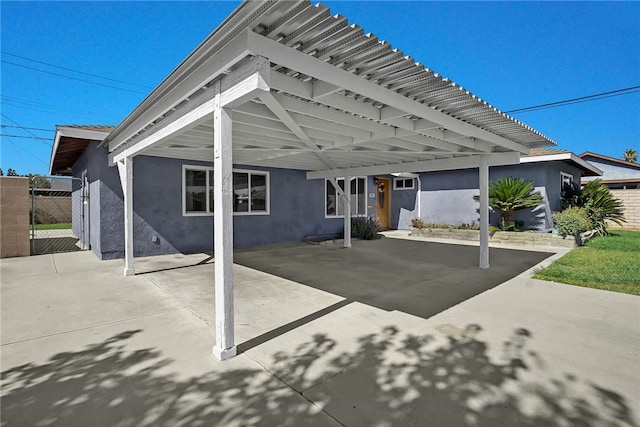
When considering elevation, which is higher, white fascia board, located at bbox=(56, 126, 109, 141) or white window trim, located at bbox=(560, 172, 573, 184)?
white fascia board, located at bbox=(56, 126, 109, 141)

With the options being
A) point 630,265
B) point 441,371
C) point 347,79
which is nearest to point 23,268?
point 347,79

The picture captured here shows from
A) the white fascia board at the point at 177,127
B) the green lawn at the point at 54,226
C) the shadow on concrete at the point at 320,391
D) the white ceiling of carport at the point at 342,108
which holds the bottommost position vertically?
the shadow on concrete at the point at 320,391

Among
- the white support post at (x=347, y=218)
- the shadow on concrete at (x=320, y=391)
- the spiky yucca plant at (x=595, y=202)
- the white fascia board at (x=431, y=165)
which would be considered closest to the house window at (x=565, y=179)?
the spiky yucca plant at (x=595, y=202)

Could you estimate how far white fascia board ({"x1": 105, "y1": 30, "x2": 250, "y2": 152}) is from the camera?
249 cm

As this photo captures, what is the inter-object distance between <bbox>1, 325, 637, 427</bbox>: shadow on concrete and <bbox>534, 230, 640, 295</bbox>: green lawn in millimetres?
3521

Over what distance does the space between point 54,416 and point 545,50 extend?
19.6 m

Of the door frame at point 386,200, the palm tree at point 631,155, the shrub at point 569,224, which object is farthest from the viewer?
the palm tree at point 631,155

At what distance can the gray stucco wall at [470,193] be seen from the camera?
10.7 m

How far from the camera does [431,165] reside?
7.61 m

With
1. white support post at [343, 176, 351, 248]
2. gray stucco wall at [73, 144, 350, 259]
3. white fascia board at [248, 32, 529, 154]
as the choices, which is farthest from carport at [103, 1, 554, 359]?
white support post at [343, 176, 351, 248]

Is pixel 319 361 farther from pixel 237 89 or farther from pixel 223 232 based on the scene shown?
pixel 237 89

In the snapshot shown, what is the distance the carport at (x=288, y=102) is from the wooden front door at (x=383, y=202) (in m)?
8.37

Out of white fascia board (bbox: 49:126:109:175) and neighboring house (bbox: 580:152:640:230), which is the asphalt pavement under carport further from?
neighboring house (bbox: 580:152:640:230)

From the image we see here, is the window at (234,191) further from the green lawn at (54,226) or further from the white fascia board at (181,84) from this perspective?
the green lawn at (54,226)
